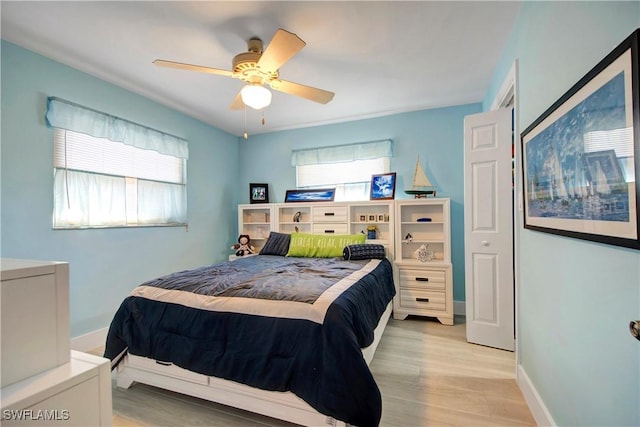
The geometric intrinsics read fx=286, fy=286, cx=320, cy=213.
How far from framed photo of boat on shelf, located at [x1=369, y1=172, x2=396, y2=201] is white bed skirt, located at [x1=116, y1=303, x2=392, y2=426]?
216cm

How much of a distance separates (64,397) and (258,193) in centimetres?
394

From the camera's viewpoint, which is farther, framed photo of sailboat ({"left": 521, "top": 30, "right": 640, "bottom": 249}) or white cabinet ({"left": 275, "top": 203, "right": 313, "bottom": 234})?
white cabinet ({"left": 275, "top": 203, "right": 313, "bottom": 234})

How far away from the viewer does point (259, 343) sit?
1631 millimetres

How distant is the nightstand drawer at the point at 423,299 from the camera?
3248 mm

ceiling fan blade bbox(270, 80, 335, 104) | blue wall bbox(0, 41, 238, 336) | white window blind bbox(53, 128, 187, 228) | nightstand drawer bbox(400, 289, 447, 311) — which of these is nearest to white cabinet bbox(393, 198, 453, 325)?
nightstand drawer bbox(400, 289, 447, 311)

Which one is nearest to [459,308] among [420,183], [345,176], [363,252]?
[363,252]

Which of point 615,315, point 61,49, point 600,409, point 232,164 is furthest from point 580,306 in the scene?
point 232,164

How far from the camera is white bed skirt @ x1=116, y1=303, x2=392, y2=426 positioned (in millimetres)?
1553

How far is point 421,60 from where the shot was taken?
2598 millimetres

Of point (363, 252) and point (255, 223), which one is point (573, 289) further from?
point (255, 223)

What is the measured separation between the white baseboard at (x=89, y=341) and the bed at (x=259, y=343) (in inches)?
35.7

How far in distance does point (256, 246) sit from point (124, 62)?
9.33ft

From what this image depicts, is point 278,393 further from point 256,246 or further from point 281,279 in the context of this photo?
point 256,246

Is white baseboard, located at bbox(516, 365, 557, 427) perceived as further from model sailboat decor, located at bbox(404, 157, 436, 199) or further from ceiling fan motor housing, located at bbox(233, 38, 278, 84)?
ceiling fan motor housing, located at bbox(233, 38, 278, 84)
